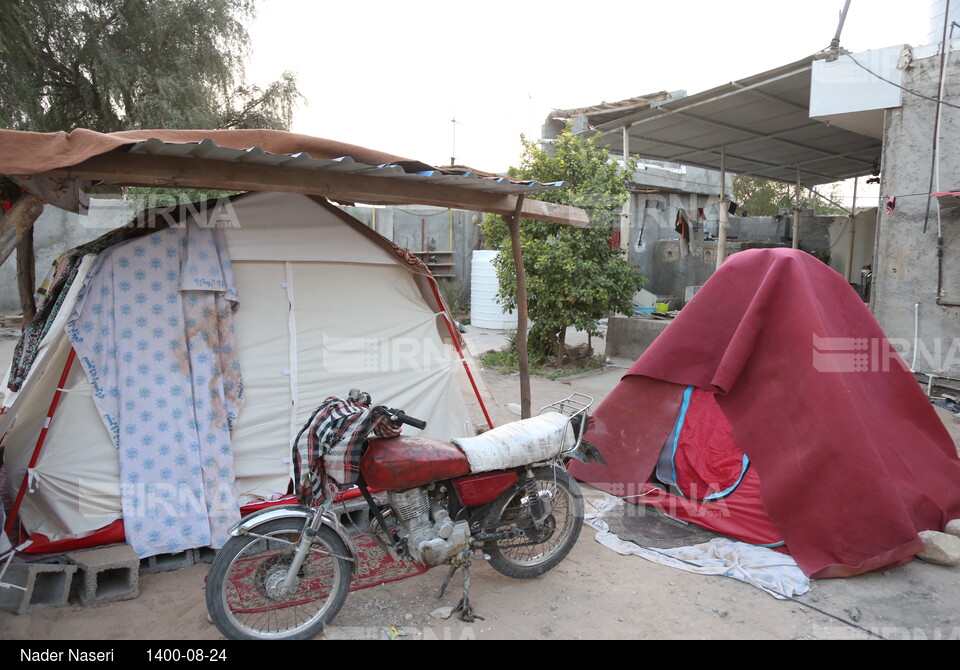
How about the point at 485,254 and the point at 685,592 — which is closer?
the point at 685,592

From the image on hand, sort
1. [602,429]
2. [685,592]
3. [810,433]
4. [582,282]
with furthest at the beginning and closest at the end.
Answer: [582,282]
[602,429]
[810,433]
[685,592]

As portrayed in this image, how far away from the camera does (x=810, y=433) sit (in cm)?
353

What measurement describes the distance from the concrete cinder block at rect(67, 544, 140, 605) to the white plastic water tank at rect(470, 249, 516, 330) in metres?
9.64

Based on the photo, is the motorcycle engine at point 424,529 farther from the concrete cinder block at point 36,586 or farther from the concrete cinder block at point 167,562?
the concrete cinder block at point 36,586

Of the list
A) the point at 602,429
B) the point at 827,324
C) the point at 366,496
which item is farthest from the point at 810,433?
the point at 366,496

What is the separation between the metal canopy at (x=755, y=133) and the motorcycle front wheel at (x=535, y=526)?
630cm

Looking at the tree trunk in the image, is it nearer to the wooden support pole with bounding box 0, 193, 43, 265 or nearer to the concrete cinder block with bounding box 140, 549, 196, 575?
the wooden support pole with bounding box 0, 193, 43, 265

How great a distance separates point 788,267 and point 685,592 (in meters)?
2.10

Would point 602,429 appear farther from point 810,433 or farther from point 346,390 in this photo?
point 346,390

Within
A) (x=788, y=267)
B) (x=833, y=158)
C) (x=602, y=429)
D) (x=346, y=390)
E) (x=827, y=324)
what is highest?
(x=833, y=158)

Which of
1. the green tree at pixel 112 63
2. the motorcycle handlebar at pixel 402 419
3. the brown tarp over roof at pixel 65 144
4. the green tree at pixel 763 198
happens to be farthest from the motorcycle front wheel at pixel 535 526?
the green tree at pixel 763 198

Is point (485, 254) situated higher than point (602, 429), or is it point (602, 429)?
point (485, 254)

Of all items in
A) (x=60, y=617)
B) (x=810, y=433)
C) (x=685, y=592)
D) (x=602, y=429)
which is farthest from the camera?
(x=602, y=429)

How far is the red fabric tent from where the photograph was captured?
3.32 metres
